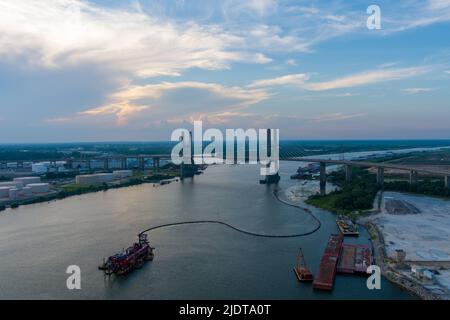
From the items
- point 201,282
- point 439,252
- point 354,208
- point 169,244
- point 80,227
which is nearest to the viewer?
point 201,282

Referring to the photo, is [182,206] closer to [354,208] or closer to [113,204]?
[113,204]

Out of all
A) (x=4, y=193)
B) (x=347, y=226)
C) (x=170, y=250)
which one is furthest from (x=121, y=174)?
(x=347, y=226)

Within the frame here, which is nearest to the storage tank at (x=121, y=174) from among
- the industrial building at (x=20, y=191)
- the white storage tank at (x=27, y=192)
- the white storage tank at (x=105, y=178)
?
the white storage tank at (x=105, y=178)

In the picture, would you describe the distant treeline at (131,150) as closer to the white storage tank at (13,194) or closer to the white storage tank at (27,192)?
the white storage tank at (27,192)

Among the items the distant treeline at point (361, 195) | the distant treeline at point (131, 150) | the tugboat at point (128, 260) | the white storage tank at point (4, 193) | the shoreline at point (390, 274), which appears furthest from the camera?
the distant treeline at point (131, 150)

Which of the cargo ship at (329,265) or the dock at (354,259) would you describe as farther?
the dock at (354,259)
